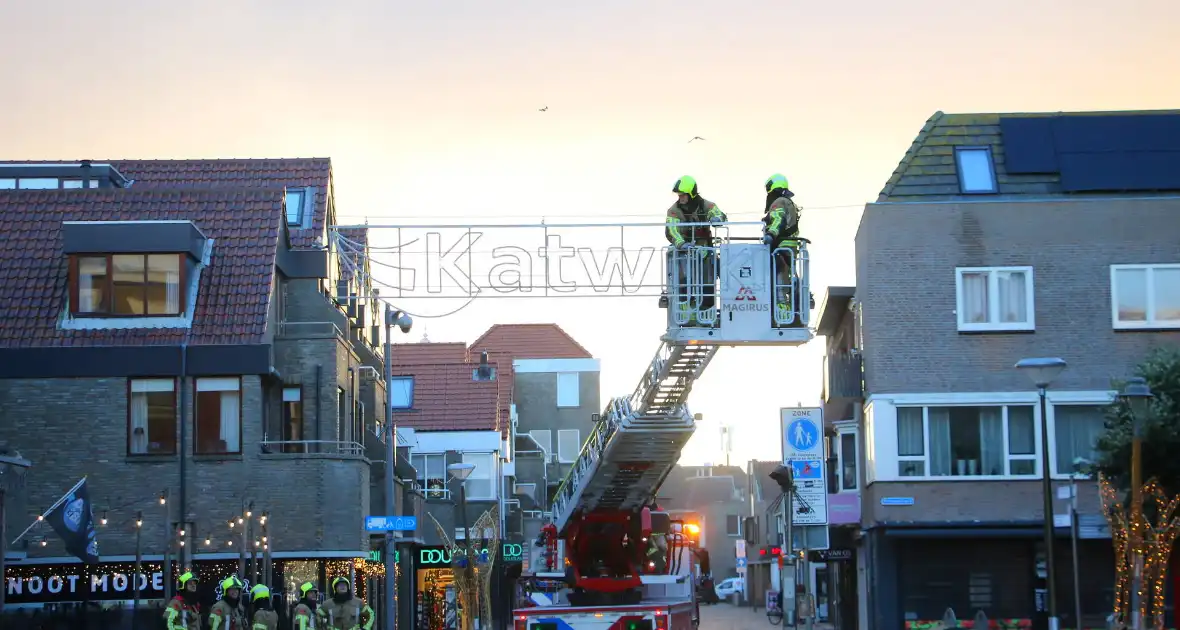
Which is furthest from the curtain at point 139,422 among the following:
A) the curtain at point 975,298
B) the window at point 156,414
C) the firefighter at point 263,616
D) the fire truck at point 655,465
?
the curtain at point 975,298

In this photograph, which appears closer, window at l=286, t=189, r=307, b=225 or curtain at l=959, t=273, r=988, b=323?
curtain at l=959, t=273, r=988, b=323

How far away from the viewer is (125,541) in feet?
106

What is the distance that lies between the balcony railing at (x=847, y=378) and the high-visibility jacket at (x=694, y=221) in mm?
17324

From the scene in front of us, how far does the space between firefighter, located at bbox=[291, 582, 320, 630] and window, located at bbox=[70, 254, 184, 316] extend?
12.9 m

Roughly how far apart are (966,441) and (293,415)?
563 inches

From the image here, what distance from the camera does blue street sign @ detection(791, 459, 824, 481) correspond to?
21453 mm

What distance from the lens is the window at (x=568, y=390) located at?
2864 inches

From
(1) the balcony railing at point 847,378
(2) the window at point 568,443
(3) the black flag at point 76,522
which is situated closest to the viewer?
(3) the black flag at point 76,522

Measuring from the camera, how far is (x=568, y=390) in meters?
73.0

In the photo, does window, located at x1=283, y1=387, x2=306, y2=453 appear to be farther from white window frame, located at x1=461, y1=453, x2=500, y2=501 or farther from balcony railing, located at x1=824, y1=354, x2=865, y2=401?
white window frame, located at x1=461, y1=453, x2=500, y2=501

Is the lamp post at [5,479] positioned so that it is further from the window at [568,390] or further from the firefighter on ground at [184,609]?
the window at [568,390]

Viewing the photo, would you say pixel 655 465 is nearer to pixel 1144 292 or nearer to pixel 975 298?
pixel 975 298

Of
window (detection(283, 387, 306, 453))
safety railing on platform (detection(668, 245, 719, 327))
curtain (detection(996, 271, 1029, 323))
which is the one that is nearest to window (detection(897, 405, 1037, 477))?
curtain (detection(996, 271, 1029, 323))

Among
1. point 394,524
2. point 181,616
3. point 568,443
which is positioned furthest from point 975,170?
point 568,443
